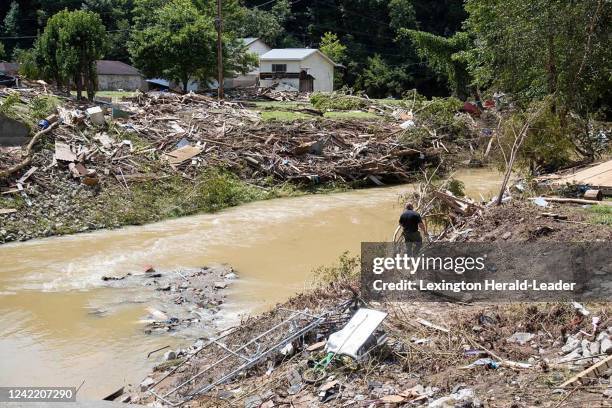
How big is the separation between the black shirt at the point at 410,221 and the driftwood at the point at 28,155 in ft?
40.5

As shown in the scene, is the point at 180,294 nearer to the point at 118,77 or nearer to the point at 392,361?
the point at 392,361

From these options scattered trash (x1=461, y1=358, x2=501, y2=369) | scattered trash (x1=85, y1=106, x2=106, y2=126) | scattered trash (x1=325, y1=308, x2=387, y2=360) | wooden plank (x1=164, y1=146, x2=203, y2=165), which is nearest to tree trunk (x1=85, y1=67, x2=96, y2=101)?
scattered trash (x1=85, y1=106, x2=106, y2=126)

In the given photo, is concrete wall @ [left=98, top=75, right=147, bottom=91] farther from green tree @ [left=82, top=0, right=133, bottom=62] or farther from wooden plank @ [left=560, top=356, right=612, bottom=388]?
wooden plank @ [left=560, top=356, right=612, bottom=388]

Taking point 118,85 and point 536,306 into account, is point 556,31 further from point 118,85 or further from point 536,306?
point 118,85

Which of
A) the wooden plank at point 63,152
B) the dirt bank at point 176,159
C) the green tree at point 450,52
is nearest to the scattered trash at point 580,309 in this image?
the dirt bank at point 176,159

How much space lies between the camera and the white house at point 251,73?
47500mm

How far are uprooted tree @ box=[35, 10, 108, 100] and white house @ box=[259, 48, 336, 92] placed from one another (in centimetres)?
2385

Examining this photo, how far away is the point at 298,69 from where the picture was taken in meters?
49.1

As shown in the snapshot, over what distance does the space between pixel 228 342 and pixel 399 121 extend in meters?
20.6

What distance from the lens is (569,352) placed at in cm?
673

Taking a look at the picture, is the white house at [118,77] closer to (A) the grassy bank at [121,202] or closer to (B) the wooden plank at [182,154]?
(B) the wooden plank at [182,154]

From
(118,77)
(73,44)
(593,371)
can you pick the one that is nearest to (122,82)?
(118,77)

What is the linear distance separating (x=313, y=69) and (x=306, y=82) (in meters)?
1.68

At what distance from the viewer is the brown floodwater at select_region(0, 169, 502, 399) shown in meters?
9.17
